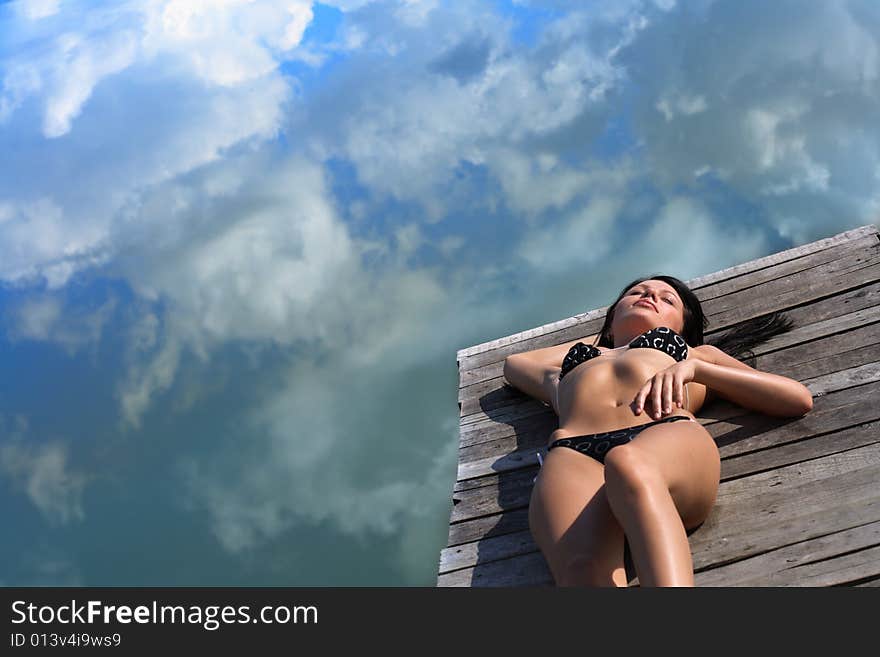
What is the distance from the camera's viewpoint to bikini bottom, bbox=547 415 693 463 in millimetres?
3473

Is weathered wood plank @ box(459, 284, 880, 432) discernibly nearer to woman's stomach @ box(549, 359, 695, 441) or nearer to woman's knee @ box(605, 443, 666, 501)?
woman's stomach @ box(549, 359, 695, 441)

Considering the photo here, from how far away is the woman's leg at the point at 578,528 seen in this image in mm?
3064

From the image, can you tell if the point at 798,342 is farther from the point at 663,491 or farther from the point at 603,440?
the point at 663,491

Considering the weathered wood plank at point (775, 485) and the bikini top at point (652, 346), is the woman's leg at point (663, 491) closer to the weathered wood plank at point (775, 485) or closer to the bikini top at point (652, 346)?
the weathered wood plank at point (775, 485)

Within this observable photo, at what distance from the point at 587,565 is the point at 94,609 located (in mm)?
1772

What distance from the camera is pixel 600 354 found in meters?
4.20

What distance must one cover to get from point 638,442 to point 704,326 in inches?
73.6

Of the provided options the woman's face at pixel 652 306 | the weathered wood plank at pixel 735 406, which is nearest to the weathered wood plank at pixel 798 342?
the weathered wood plank at pixel 735 406

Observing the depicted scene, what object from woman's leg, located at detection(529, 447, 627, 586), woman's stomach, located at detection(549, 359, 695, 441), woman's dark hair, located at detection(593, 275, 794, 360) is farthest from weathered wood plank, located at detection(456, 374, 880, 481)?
woman's leg, located at detection(529, 447, 627, 586)

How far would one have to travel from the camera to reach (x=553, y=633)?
269cm

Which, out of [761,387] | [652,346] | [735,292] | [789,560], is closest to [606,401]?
[652,346]

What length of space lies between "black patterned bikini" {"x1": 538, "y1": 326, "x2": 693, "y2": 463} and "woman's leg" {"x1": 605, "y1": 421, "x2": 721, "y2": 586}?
11 centimetres

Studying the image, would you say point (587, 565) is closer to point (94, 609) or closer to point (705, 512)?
point (705, 512)

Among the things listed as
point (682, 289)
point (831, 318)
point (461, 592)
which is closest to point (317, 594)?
point (461, 592)
